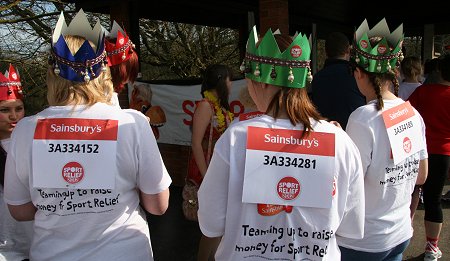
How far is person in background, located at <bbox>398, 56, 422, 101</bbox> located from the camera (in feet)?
14.2

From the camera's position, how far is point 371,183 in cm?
183

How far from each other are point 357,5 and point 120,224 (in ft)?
31.6

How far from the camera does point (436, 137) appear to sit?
3158 mm

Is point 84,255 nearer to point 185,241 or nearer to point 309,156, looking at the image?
point 309,156

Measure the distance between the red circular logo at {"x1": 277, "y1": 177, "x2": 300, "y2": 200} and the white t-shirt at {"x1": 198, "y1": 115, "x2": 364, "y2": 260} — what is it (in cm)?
5

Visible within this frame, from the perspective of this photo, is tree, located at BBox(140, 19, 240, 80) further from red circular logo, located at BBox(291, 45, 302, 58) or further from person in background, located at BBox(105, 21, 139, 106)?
red circular logo, located at BBox(291, 45, 302, 58)

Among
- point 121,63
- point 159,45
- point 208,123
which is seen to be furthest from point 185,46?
point 121,63

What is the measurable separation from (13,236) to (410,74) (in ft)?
13.6

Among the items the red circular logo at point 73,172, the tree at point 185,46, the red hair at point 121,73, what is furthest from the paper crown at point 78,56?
the tree at point 185,46

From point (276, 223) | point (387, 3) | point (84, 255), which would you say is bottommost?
point (84, 255)

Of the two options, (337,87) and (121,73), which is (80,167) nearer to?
(121,73)

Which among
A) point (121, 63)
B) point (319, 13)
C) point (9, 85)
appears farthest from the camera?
point (319, 13)

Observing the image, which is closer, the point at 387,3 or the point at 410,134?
the point at 410,134

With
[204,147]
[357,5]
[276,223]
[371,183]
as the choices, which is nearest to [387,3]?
[357,5]
